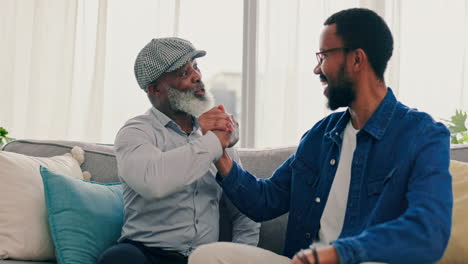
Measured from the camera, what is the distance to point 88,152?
240 cm

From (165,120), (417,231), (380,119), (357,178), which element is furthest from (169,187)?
(417,231)

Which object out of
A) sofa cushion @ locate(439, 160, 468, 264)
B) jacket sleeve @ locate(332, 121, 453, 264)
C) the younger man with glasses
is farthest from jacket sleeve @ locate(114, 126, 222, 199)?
sofa cushion @ locate(439, 160, 468, 264)

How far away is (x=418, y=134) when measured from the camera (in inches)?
62.2

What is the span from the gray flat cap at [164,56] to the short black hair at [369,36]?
0.57 m

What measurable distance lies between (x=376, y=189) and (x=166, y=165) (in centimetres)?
64

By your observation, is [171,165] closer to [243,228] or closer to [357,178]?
[243,228]

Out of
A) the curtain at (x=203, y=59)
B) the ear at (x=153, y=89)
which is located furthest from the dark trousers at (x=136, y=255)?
the curtain at (x=203, y=59)

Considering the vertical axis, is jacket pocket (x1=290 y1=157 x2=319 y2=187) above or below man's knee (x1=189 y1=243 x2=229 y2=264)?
above

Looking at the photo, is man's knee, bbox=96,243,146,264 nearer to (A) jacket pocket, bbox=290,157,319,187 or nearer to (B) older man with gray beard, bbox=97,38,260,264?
(B) older man with gray beard, bbox=97,38,260,264

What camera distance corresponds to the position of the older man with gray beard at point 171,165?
1.81 m

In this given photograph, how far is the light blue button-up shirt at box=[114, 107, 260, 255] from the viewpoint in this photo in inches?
71.2

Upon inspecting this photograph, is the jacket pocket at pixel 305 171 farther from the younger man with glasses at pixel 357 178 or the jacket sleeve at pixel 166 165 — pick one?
the jacket sleeve at pixel 166 165

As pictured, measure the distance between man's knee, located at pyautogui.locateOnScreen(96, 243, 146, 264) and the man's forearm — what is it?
38 cm

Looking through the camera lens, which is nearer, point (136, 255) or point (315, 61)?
point (136, 255)
